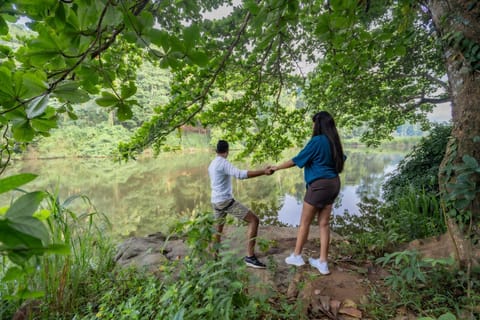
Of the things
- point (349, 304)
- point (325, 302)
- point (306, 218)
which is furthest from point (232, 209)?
point (349, 304)

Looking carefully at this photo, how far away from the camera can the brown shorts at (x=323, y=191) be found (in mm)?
2172

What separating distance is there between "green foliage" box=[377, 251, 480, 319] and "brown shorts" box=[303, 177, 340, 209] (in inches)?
26.6

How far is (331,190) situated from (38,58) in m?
2.21

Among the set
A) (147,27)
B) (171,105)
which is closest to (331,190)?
(171,105)

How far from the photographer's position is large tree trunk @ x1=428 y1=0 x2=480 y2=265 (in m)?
1.81

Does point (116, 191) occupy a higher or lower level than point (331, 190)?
lower

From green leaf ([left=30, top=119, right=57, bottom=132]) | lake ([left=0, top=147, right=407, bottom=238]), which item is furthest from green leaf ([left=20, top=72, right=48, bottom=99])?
lake ([left=0, top=147, right=407, bottom=238])

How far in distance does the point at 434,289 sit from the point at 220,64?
228 cm

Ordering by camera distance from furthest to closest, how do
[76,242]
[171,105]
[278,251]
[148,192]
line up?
1. [148,192]
2. [278,251]
3. [76,242]
4. [171,105]

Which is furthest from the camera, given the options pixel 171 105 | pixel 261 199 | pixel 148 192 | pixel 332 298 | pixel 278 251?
pixel 148 192

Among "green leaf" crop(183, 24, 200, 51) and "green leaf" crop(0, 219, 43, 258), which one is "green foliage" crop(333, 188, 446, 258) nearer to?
"green leaf" crop(183, 24, 200, 51)

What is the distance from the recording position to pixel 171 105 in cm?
211

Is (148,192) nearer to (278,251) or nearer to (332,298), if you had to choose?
(278,251)

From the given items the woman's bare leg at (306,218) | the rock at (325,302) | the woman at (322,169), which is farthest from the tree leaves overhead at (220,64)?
the rock at (325,302)
